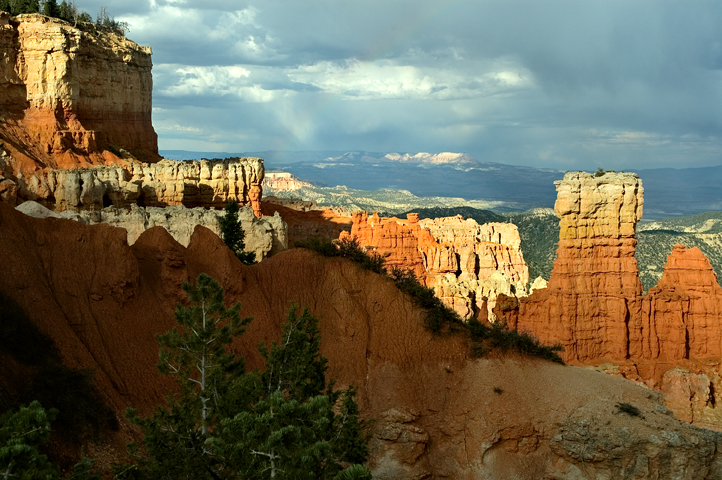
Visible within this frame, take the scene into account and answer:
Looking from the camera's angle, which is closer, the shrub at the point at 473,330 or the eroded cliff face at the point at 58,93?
the shrub at the point at 473,330

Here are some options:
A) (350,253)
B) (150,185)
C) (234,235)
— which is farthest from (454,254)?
(350,253)

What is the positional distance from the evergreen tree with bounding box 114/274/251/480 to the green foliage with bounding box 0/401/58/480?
11.3ft

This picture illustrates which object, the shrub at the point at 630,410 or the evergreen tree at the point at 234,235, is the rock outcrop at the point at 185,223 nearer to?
the evergreen tree at the point at 234,235

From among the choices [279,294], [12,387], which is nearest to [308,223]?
[279,294]

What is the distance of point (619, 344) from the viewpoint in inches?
1709

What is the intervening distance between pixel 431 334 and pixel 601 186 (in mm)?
23691

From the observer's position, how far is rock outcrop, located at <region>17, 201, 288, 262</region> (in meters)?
37.8

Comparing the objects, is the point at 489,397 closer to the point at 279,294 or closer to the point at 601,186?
the point at 279,294

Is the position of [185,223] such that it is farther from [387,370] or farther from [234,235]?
[387,370]

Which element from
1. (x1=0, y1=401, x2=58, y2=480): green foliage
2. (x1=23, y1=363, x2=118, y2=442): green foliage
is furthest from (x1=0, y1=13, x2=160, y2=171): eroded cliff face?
(x1=0, y1=401, x2=58, y2=480): green foliage

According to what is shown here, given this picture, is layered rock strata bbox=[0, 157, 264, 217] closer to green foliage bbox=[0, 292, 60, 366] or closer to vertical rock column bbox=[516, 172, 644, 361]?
vertical rock column bbox=[516, 172, 644, 361]

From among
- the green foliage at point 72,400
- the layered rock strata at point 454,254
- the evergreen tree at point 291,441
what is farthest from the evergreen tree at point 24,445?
the layered rock strata at point 454,254

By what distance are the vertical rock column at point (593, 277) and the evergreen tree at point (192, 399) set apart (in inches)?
1087

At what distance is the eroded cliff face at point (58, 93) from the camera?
5347cm
